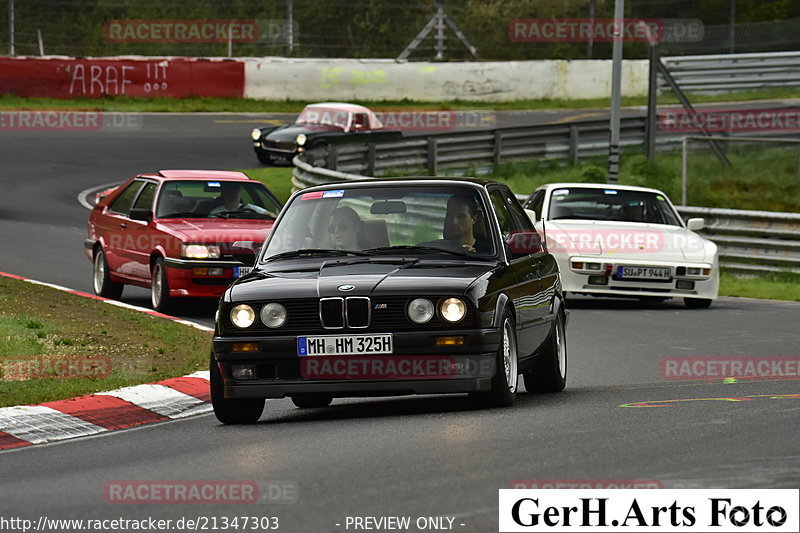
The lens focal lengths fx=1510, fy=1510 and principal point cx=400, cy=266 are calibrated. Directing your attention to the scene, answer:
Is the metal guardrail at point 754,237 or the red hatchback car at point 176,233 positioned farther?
the metal guardrail at point 754,237

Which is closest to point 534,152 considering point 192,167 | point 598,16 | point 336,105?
point 336,105

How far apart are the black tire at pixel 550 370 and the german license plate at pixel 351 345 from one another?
6.13 feet

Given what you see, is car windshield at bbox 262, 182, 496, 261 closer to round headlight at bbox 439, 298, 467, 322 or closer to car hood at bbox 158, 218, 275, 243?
round headlight at bbox 439, 298, 467, 322

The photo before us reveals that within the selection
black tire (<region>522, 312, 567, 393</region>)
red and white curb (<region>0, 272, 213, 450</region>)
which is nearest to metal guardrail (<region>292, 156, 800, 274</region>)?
black tire (<region>522, 312, 567, 393</region>)

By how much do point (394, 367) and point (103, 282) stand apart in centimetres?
907

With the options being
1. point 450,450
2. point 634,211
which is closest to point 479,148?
point 634,211

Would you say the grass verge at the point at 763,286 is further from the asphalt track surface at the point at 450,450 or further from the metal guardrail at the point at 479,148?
the metal guardrail at the point at 479,148

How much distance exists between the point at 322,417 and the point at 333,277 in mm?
989

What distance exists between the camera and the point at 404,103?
145 ft

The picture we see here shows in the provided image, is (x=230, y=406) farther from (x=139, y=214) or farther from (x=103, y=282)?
(x=103, y=282)

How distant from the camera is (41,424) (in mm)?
8797

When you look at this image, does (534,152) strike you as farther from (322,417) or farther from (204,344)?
(322,417)

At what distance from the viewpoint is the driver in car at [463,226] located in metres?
9.38

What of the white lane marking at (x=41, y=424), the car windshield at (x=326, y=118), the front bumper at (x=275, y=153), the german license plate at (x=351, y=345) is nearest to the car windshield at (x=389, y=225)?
the german license plate at (x=351, y=345)
